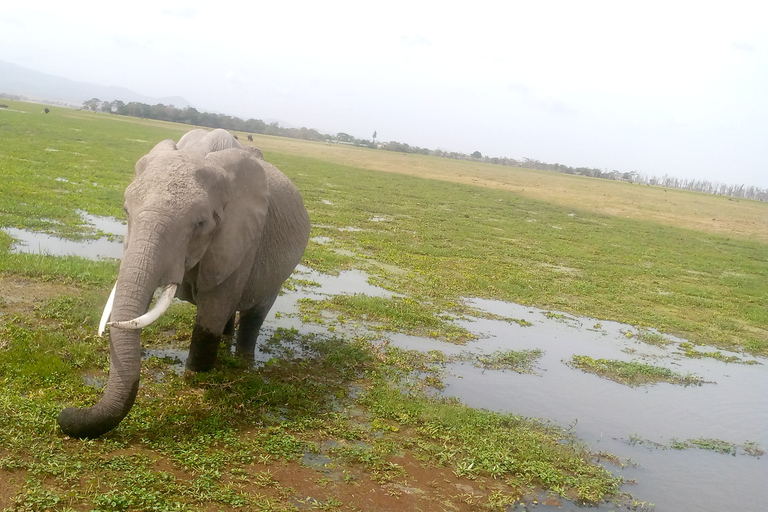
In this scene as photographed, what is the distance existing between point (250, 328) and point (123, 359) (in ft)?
9.77

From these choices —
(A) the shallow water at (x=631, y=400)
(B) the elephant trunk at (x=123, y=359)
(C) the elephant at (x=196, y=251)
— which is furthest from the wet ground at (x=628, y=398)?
(B) the elephant trunk at (x=123, y=359)

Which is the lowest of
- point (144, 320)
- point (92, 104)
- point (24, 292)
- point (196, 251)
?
point (24, 292)

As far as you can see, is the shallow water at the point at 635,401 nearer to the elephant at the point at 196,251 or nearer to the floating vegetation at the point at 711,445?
the floating vegetation at the point at 711,445

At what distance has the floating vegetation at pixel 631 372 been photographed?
10.0m

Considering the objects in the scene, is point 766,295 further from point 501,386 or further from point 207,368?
point 207,368

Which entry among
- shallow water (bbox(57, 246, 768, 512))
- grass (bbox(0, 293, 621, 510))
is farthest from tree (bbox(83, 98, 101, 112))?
grass (bbox(0, 293, 621, 510))

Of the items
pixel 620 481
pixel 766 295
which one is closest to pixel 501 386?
pixel 620 481

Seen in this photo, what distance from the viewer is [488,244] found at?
69.0 feet

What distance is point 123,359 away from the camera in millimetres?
5184

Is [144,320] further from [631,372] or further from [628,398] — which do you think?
[631,372]

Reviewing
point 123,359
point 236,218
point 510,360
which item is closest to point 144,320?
point 123,359

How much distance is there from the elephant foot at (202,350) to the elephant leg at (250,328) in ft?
3.28

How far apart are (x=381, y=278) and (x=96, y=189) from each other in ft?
36.7

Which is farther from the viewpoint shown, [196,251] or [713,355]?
[713,355]
